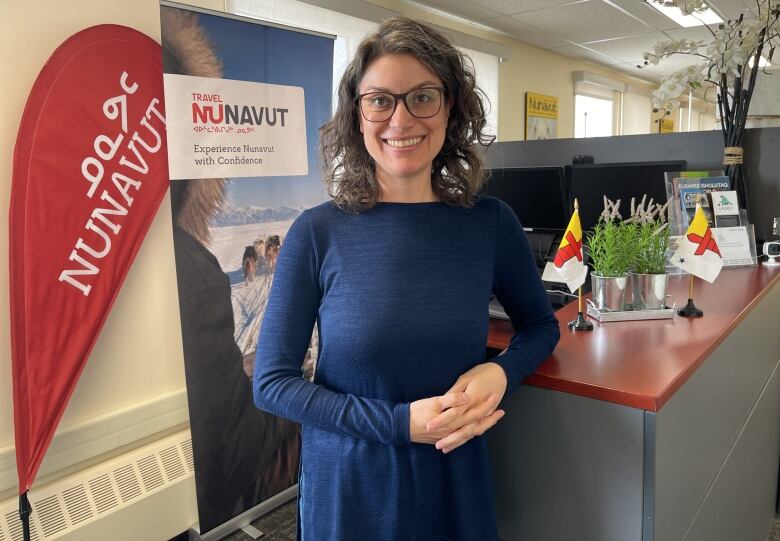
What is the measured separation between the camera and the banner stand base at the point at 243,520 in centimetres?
221

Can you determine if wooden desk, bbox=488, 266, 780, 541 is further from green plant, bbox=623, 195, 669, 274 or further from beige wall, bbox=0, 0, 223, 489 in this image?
beige wall, bbox=0, 0, 223, 489

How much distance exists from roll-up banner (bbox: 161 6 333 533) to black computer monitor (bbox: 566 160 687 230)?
1.04m

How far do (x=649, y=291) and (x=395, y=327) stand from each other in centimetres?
80

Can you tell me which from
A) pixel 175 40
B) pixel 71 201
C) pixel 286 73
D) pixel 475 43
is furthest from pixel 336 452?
pixel 475 43

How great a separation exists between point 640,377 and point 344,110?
0.73m

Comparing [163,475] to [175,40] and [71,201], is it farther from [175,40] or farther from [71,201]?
[175,40]

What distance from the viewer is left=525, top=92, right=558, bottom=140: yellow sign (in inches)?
225

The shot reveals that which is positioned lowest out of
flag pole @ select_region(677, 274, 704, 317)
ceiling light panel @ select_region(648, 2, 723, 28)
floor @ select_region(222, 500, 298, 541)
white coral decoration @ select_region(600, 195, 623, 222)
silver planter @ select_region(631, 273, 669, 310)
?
floor @ select_region(222, 500, 298, 541)

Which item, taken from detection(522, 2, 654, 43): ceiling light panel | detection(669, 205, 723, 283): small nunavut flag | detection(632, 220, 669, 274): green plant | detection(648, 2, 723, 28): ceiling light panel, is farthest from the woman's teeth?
detection(648, 2, 723, 28): ceiling light panel

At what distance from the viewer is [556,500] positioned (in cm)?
115

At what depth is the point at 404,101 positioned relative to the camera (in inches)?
40.0

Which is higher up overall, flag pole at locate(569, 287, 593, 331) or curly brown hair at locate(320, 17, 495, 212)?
curly brown hair at locate(320, 17, 495, 212)

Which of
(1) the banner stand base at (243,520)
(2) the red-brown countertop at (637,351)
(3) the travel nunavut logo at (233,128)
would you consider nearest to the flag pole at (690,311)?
(2) the red-brown countertop at (637,351)

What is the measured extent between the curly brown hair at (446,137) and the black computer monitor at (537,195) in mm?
1229
